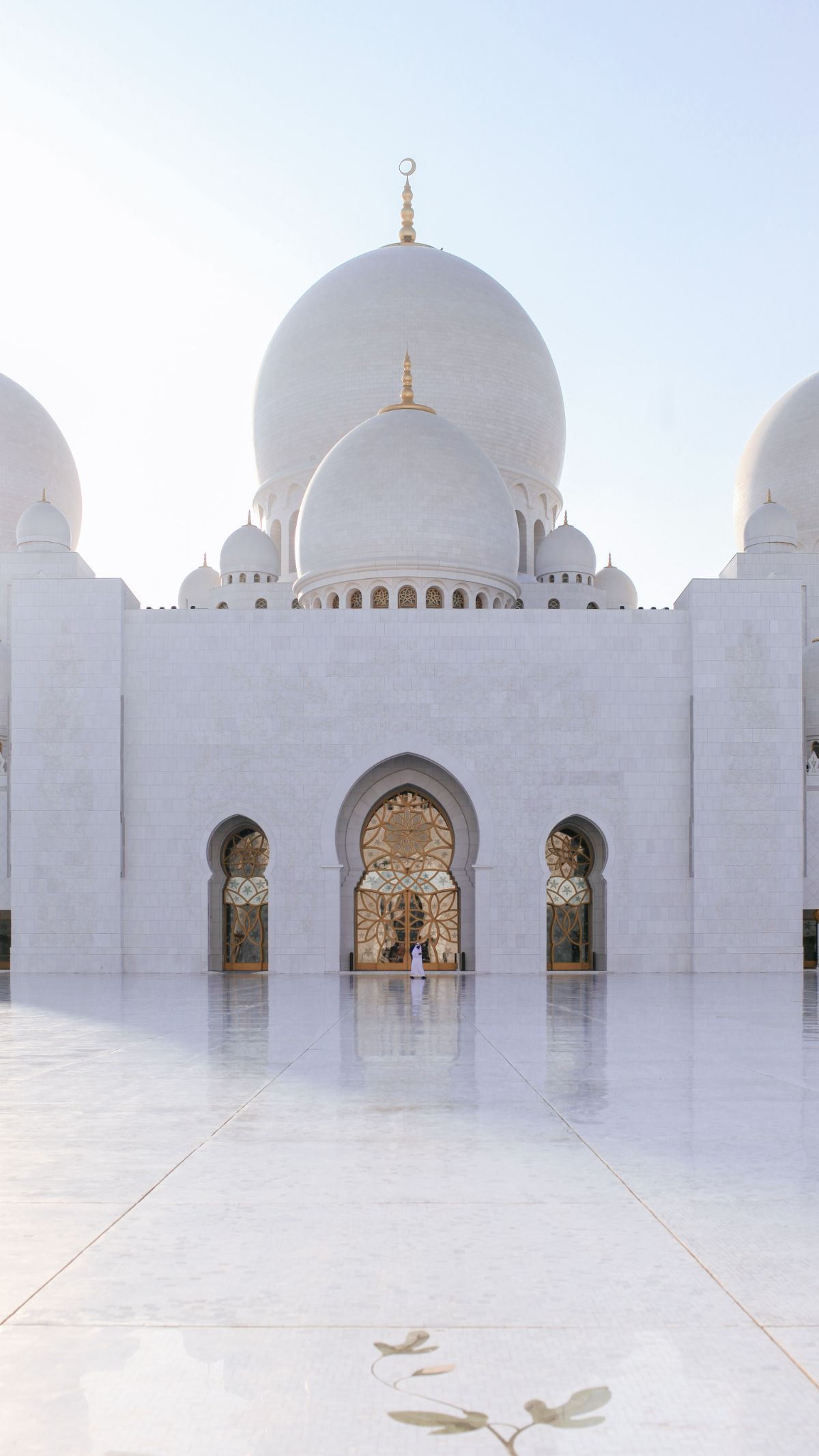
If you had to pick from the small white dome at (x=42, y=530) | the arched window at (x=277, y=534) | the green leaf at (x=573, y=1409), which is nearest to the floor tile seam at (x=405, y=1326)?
the green leaf at (x=573, y=1409)

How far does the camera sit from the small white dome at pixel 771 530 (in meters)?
20.6

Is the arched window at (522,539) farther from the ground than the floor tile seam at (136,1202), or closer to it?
farther from the ground

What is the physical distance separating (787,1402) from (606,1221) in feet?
4.04

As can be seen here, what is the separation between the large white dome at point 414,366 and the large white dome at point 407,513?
11.2ft

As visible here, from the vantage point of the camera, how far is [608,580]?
82.3 feet

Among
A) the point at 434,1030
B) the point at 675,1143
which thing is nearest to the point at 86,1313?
the point at 675,1143

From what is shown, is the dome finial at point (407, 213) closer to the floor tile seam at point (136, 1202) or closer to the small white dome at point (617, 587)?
the small white dome at point (617, 587)

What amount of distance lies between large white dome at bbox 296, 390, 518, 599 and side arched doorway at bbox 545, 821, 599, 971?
173 inches

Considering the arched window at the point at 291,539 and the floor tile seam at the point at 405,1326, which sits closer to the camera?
the floor tile seam at the point at 405,1326

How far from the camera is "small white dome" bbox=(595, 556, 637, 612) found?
2494cm

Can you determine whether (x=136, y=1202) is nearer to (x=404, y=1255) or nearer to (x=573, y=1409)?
(x=404, y=1255)

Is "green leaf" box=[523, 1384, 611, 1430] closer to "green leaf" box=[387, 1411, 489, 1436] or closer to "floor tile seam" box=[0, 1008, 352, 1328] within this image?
"green leaf" box=[387, 1411, 489, 1436]

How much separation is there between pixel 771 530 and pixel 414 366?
7.22 m

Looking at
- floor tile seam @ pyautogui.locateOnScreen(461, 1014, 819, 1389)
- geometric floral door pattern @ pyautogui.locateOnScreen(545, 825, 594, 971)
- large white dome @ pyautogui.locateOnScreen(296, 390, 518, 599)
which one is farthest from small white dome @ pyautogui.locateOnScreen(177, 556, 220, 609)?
floor tile seam @ pyautogui.locateOnScreen(461, 1014, 819, 1389)
